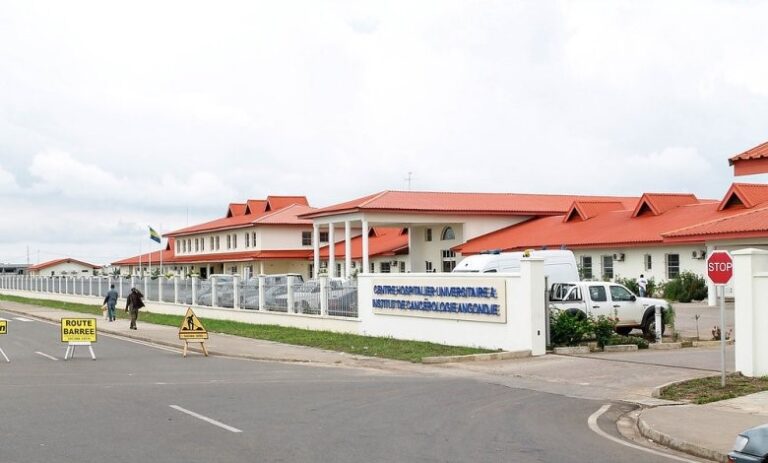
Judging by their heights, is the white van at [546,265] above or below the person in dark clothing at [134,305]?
above

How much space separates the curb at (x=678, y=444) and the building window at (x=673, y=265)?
3283cm

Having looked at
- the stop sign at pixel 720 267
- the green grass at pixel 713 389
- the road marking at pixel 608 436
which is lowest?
the road marking at pixel 608 436

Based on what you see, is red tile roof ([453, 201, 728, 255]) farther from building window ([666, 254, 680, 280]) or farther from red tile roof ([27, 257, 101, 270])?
red tile roof ([27, 257, 101, 270])

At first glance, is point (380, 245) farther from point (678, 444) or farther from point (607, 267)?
point (678, 444)

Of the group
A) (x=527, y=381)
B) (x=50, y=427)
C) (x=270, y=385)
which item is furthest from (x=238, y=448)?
(x=527, y=381)

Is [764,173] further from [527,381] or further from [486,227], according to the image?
[486,227]

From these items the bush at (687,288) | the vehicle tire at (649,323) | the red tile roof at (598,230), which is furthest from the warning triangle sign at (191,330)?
the bush at (687,288)

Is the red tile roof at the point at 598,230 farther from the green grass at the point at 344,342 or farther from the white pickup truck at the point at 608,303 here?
the white pickup truck at the point at 608,303

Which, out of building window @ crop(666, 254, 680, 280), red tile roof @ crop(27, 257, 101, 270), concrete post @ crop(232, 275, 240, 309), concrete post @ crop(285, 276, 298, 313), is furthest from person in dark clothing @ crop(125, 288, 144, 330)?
red tile roof @ crop(27, 257, 101, 270)

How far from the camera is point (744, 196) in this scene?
43125mm

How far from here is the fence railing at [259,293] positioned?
98.8ft

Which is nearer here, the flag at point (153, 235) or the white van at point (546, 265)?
the white van at point (546, 265)

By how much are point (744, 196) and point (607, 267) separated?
7768mm

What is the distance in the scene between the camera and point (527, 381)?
1755 cm
